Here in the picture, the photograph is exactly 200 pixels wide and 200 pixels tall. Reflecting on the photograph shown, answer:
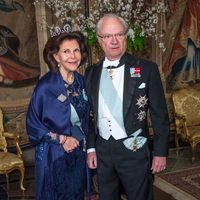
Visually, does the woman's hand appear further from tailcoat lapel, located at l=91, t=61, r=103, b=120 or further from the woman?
tailcoat lapel, located at l=91, t=61, r=103, b=120

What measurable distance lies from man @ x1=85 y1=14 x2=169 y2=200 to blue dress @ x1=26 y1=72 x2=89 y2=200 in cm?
12

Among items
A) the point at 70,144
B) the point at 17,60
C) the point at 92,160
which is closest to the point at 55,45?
the point at 70,144

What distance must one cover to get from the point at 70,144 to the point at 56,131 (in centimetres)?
12

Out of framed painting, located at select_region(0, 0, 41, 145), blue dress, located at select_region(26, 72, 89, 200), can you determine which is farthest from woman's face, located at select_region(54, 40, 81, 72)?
framed painting, located at select_region(0, 0, 41, 145)

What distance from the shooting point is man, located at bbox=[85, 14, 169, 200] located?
2.24 metres

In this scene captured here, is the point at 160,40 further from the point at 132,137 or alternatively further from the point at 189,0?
the point at 132,137

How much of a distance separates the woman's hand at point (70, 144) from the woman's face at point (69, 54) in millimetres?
416

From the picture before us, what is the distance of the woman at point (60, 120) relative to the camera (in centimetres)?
234

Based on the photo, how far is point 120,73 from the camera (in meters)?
2.27

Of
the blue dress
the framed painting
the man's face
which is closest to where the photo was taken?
the man's face

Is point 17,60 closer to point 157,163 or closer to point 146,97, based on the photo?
point 146,97

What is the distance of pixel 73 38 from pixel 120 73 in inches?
13.9

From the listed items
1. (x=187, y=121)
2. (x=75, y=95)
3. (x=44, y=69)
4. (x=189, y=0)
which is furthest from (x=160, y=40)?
(x=75, y=95)

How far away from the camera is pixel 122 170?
2.32 m
